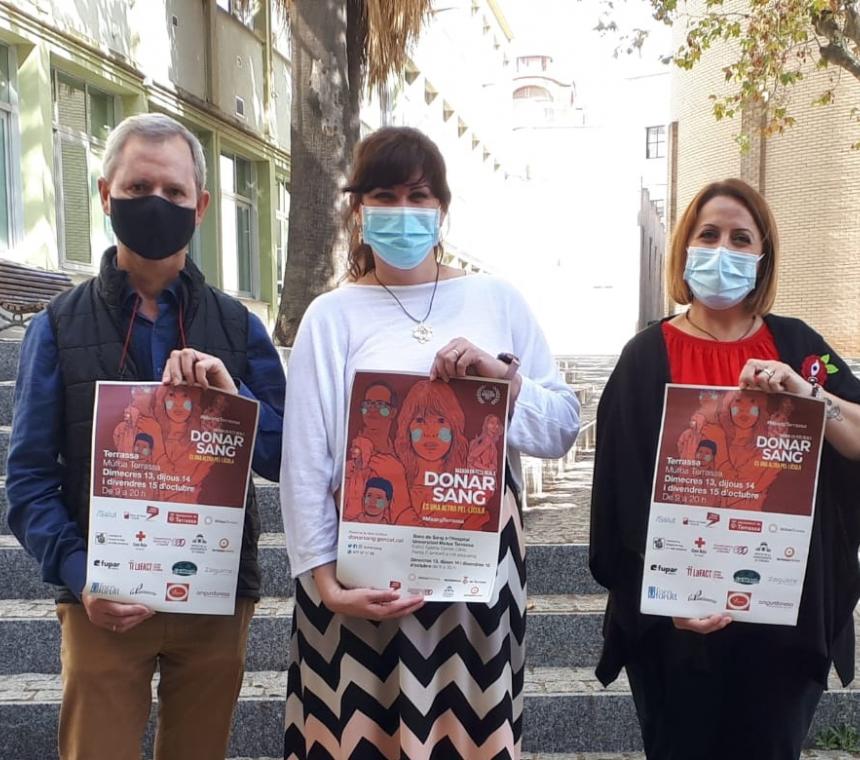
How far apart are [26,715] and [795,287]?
73.2 feet

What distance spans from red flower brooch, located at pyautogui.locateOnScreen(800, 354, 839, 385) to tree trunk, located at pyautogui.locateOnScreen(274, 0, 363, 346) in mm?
5709

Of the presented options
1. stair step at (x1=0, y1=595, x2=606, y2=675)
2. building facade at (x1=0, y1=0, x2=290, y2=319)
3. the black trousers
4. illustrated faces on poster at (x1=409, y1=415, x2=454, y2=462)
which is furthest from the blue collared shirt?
building facade at (x1=0, y1=0, x2=290, y2=319)

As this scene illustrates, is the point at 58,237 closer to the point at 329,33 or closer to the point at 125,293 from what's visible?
the point at 329,33

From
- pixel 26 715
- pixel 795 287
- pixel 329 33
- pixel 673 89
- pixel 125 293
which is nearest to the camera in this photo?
pixel 125 293

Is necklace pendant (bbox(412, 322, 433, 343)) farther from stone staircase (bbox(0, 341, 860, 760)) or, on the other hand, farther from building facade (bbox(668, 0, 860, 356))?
building facade (bbox(668, 0, 860, 356))

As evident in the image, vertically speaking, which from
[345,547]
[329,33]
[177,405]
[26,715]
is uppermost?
[329,33]

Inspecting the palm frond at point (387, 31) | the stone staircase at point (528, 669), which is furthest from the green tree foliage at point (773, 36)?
the stone staircase at point (528, 669)

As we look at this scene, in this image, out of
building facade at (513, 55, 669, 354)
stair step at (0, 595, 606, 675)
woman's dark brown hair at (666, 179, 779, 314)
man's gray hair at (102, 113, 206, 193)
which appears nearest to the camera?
man's gray hair at (102, 113, 206, 193)

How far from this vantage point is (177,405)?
6.25 ft

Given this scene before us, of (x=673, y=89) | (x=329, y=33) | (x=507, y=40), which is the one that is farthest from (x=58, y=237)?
(x=507, y=40)

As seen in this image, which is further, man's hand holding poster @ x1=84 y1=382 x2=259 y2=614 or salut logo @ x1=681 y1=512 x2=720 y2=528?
salut logo @ x1=681 y1=512 x2=720 y2=528

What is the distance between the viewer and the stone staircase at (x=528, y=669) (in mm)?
3471

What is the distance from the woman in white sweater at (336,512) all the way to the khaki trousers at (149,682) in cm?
19

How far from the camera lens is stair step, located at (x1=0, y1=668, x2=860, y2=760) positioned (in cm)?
343
